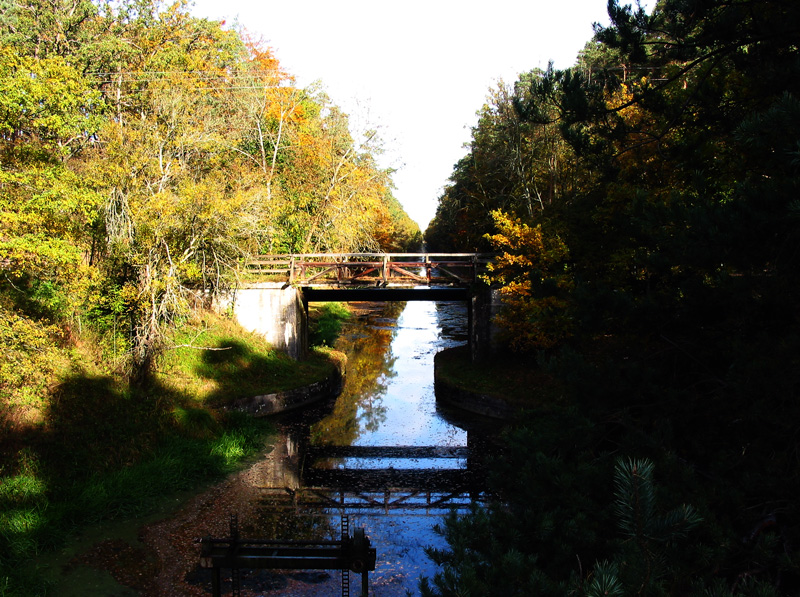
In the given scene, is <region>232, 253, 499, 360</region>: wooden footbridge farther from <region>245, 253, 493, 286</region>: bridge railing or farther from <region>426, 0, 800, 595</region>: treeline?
<region>426, 0, 800, 595</region>: treeline

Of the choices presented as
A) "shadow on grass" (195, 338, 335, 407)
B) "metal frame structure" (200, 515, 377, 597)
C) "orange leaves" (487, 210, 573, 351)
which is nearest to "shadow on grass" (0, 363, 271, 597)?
"shadow on grass" (195, 338, 335, 407)

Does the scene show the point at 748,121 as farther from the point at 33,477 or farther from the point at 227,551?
the point at 33,477

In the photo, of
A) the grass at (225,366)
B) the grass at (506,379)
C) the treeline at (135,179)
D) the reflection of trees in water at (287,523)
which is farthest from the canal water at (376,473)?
the treeline at (135,179)

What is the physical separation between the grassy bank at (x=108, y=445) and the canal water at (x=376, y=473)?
170 cm

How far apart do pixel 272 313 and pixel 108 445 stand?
960cm

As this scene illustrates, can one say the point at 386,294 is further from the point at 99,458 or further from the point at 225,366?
the point at 99,458

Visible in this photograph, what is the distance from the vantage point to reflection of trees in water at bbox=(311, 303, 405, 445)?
727 inches

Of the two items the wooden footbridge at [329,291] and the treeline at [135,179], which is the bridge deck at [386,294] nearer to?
the wooden footbridge at [329,291]

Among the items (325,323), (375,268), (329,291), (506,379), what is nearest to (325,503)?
(506,379)

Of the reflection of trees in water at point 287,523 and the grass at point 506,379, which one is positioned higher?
the grass at point 506,379

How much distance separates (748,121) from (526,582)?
12.1 feet

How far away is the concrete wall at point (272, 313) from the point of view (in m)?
22.5

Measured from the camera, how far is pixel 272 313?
22578 millimetres

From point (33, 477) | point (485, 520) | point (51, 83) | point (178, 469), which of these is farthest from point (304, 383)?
point (485, 520)
